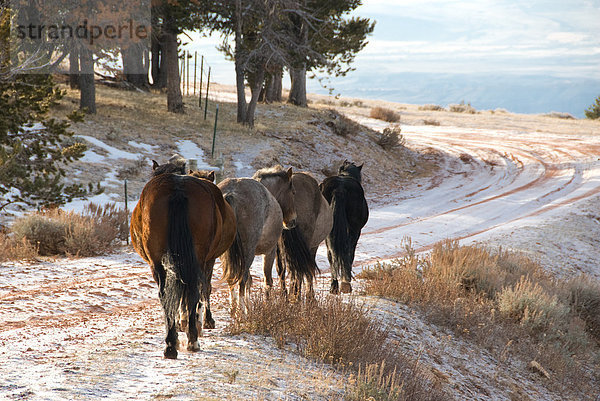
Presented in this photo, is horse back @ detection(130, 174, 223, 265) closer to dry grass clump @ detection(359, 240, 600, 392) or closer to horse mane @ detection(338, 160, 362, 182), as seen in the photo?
horse mane @ detection(338, 160, 362, 182)

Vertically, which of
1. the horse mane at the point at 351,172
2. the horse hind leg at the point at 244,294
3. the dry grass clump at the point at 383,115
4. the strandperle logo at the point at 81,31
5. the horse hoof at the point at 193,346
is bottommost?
the horse hoof at the point at 193,346

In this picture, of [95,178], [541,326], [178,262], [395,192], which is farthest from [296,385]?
[395,192]

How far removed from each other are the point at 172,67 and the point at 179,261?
71.9 feet

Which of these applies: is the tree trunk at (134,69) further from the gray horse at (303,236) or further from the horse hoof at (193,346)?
the horse hoof at (193,346)

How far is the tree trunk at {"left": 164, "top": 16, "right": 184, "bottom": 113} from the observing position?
2427 cm

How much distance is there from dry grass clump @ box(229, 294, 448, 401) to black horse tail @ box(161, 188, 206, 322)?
1.13m

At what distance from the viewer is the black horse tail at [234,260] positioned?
5754mm

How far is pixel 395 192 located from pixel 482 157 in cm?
853

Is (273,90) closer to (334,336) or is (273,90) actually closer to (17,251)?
(17,251)

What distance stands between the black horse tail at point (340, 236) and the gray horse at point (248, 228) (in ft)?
4.86

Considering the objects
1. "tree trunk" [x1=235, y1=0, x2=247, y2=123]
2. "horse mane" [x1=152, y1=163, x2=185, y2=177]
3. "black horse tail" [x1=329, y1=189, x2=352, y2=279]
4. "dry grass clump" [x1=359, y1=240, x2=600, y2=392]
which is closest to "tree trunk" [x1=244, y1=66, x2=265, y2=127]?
"tree trunk" [x1=235, y1=0, x2=247, y2=123]

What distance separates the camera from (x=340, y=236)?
7.75 metres

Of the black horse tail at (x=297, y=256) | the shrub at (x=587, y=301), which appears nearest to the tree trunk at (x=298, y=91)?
the shrub at (x=587, y=301)

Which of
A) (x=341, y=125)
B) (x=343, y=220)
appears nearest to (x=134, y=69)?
(x=341, y=125)
